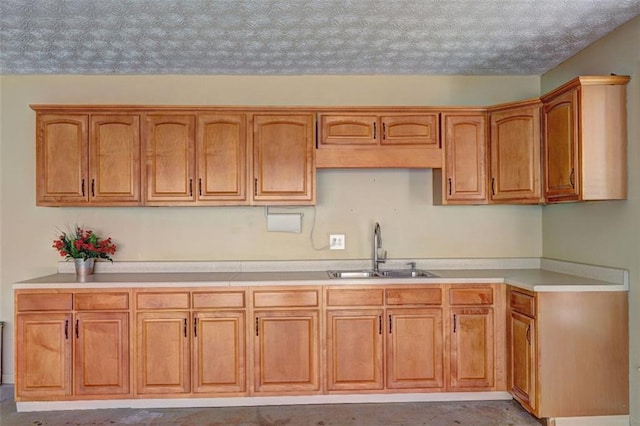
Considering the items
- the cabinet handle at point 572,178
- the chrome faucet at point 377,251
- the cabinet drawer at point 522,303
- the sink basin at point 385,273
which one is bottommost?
the cabinet drawer at point 522,303

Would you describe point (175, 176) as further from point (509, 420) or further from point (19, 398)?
point (509, 420)

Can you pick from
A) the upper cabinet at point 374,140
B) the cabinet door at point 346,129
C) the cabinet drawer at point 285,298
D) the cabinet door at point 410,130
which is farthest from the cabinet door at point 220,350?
the cabinet door at point 410,130

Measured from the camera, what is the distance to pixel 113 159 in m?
3.11

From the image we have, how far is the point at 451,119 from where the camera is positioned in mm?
3207

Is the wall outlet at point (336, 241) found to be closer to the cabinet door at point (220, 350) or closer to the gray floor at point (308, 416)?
the cabinet door at point (220, 350)

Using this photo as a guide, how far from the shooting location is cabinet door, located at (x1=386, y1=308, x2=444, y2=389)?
293 cm

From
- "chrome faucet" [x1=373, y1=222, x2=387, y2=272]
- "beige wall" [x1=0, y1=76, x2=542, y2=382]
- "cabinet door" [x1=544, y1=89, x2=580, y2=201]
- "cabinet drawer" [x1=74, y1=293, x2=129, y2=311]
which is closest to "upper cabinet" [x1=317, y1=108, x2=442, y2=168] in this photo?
"beige wall" [x1=0, y1=76, x2=542, y2=382]

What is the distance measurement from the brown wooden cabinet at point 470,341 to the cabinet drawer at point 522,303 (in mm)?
145

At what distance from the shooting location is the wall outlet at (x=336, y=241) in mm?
3471

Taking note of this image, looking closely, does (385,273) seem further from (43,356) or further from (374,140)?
(43,356)

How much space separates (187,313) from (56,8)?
6.49ft

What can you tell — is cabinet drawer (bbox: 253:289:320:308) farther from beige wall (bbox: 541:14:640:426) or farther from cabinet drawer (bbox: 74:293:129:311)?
beige wall (bbox: 541:14:640:426)

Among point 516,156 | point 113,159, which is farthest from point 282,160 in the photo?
point 516,156

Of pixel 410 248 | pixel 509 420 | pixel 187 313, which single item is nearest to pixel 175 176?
pixel 187 313
